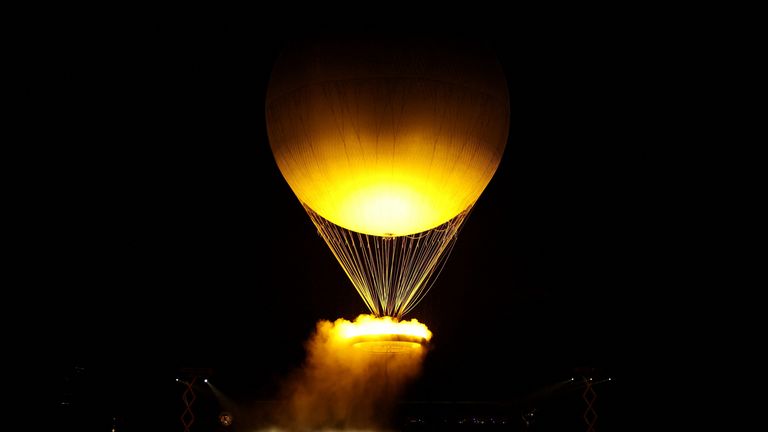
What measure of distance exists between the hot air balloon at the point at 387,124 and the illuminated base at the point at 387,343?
2.67 m

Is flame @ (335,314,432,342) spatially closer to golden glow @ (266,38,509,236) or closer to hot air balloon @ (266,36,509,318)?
hot air balloon @ (266,36,509,318)

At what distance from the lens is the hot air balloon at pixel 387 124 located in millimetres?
9422

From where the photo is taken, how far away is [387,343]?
43.1 ft

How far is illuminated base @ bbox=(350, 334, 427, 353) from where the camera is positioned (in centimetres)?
1310

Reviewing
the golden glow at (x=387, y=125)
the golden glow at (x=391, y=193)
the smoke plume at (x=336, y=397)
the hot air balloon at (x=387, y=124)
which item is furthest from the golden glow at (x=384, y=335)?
the smoke plume at (x=336, y=397)

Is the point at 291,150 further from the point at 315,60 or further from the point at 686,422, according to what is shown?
the point at 686,422

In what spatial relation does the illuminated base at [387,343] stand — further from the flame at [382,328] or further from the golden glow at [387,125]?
the golden glow at [387,125]

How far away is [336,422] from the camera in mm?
23125

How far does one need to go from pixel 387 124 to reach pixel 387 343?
4959 millimetres

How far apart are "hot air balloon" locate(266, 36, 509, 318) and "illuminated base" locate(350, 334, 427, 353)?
2672 mm

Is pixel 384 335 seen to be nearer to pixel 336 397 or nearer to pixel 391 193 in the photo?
pixel 391 193

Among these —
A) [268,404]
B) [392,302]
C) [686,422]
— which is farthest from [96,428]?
[686,422]

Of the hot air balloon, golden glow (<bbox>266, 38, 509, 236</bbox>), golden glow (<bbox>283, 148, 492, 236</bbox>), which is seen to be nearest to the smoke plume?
golden glow (<bbox>283, 148, 492, 236</bbox>)

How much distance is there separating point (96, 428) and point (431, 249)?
1037 centimetres
